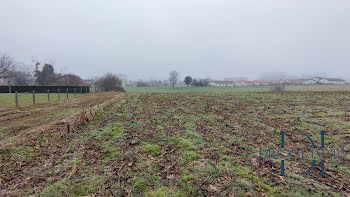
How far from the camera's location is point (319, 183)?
2.75m

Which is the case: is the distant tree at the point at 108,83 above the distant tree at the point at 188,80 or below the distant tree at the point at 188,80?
below

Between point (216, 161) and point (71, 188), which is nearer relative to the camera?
point (71, 188)

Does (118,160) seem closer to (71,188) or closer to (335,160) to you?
(71,188)

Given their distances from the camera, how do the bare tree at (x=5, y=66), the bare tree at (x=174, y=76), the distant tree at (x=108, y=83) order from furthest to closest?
1. the bare tree at (x=174, y=76)
2. the distant tree at (x=108, y=83)
3. the bare tree at (x=5, y=66)

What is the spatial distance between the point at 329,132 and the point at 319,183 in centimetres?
383

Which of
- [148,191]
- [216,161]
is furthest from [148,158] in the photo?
[216,161]

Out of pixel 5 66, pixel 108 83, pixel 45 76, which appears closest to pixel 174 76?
pixel 108 83

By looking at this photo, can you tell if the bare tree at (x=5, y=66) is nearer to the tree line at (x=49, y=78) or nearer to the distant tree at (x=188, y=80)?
the tree line at (x=49, y=78)

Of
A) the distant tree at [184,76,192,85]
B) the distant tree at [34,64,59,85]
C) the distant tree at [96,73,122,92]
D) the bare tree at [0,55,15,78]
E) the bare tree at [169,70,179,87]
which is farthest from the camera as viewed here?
the bare tree at [169,70,179,87]

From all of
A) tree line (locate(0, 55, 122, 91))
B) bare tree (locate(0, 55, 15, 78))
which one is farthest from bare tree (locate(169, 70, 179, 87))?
bare tree (locate(0, 55, 15, 78))

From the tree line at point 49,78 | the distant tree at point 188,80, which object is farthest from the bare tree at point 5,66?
the distant tree at point 188,80

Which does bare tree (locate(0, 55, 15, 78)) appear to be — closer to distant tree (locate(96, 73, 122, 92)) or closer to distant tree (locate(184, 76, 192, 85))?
distant tree (locate(96, 73, 122, 92))

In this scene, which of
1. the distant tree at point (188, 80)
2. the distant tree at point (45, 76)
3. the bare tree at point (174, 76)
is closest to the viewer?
the distant tree at point (45, 76)

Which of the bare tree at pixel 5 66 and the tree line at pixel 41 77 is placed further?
the tree line at pixel 41 77
